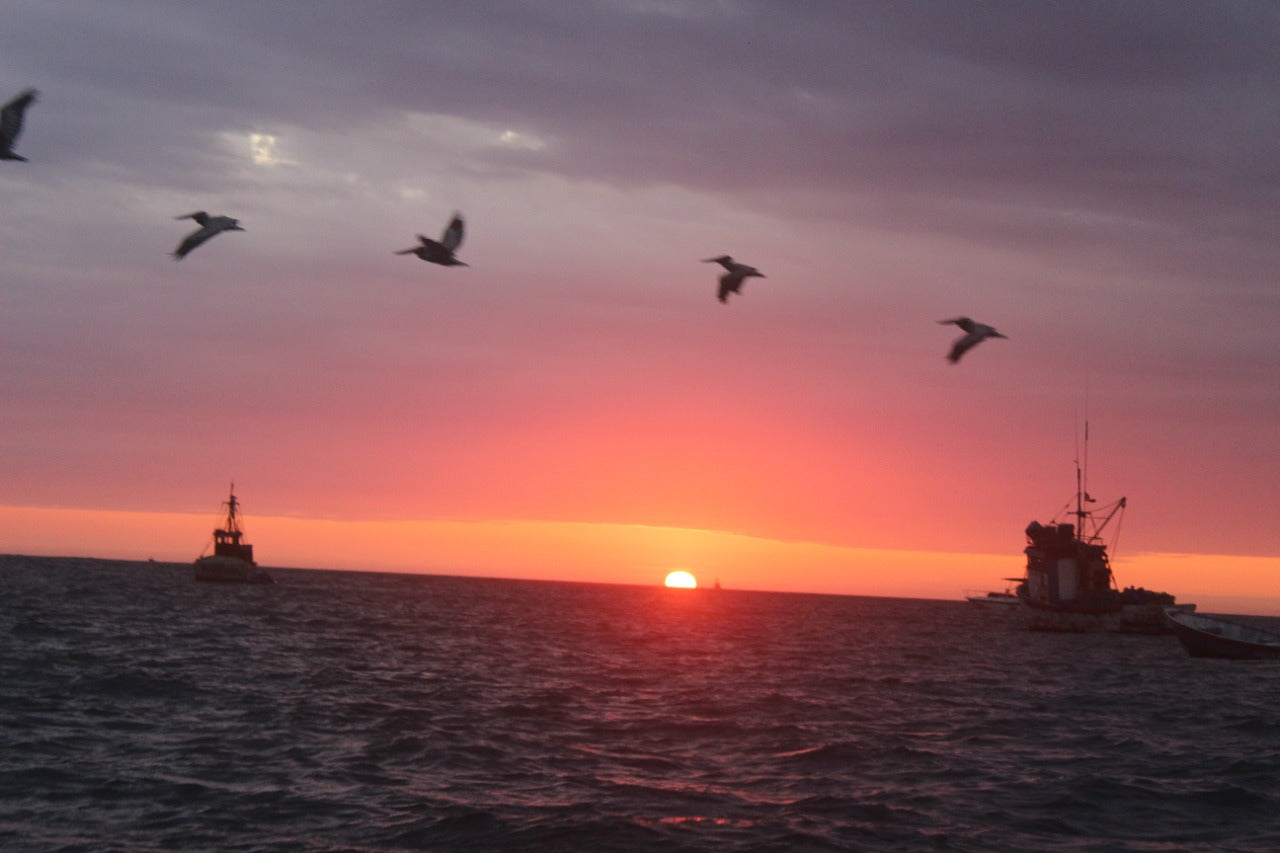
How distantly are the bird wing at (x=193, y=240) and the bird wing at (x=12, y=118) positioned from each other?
10.4 ft

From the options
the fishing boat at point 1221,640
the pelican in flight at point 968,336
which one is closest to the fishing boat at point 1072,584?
the fishing boat at point 1221,640

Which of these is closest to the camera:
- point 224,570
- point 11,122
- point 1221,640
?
point 11,122

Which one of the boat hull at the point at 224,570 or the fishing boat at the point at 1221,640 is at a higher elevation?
the fishing boat at the point at 1221,640

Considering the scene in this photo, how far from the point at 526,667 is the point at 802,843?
106 ft

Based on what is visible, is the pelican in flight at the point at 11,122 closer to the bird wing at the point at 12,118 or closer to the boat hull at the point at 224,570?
the bird wing at the point at 12,118

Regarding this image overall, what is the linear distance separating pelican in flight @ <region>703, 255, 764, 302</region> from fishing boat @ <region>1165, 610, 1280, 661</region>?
195ft

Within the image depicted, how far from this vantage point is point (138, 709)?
1300 inches

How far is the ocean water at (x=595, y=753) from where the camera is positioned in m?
21.3

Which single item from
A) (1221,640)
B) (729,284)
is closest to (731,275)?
(729,284)

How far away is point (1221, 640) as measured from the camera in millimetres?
72000

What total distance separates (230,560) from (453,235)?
13619 centimetres

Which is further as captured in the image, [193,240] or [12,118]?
[193,240]

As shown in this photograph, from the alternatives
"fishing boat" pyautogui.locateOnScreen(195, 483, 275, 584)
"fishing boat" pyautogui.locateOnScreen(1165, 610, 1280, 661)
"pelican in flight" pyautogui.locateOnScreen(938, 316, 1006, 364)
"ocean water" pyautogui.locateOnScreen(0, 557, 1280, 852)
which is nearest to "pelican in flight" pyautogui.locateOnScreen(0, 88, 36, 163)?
"ocean water" pyautogui.locateOnScreen(0, 557, 1280, 852)

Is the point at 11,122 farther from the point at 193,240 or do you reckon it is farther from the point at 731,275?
the point at 731,275
